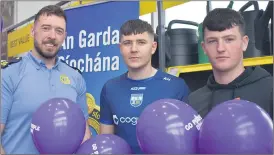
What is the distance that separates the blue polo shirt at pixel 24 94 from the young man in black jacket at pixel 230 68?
0.81 m

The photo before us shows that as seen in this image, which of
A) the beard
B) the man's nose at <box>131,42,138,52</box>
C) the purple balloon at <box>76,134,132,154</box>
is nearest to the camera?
the purple balloon at <box>76,134,132,154</box>

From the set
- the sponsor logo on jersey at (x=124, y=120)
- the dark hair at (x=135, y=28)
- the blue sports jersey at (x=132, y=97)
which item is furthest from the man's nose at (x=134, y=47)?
the sponsor logo on jersey at (x=124, y=120)

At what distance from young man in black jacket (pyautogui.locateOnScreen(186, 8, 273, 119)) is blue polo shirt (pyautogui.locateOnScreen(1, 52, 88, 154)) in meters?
0.81

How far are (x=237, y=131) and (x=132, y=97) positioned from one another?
31.8 inches

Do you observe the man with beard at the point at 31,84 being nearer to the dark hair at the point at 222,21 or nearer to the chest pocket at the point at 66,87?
the chest pocket at the point at 66,87

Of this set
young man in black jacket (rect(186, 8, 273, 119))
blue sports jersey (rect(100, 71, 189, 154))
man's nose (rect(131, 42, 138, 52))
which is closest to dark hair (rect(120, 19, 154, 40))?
man's nose (rect(131, 42, 138, 52))

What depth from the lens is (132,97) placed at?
1973 millimetres

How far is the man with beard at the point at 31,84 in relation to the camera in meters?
1.93

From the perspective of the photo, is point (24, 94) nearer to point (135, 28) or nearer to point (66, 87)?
point (66, 87)

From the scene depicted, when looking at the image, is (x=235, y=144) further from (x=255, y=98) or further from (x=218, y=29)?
(x=218, y=29)

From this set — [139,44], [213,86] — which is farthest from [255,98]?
[139,44]

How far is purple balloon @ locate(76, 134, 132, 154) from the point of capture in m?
1.45

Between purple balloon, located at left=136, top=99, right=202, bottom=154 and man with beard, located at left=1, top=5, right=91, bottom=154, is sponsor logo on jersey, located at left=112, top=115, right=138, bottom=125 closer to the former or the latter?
man with beard, located at left=1, top=5, right=91, bottom=154

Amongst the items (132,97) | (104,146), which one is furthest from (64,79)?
(104,146)
